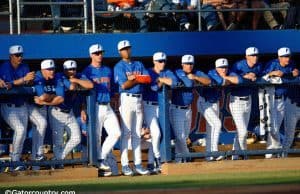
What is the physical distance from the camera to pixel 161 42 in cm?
1658

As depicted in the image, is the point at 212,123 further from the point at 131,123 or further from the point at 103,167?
the point at 103,167

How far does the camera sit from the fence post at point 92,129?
13289mm

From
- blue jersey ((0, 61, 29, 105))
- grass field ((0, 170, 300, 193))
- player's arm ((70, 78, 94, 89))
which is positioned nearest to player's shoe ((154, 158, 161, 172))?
grass field ((0, 170, 300, 193))

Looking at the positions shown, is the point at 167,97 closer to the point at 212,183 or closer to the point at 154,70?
the point at 154,70

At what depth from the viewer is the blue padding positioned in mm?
16125

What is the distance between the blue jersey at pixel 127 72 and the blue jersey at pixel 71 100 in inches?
20.7

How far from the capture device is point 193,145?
1462 centimetres

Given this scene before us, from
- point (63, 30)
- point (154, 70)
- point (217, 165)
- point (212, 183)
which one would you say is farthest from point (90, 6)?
point (212, 183)

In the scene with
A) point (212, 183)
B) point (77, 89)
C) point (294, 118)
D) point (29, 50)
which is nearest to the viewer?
point (212, 183)

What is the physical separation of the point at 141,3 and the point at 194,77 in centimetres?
333

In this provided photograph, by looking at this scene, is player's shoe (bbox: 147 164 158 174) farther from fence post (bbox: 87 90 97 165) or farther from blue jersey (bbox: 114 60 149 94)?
blue jersey (bbox: 114 60 149 94)

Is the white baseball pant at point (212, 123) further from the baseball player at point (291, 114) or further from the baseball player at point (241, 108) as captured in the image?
the baseball player at point (291, 114)

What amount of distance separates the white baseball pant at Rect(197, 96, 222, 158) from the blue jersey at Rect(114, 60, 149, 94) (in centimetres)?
107

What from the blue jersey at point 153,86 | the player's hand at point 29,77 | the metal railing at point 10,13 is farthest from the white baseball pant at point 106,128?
the metal railing at point 10,13
